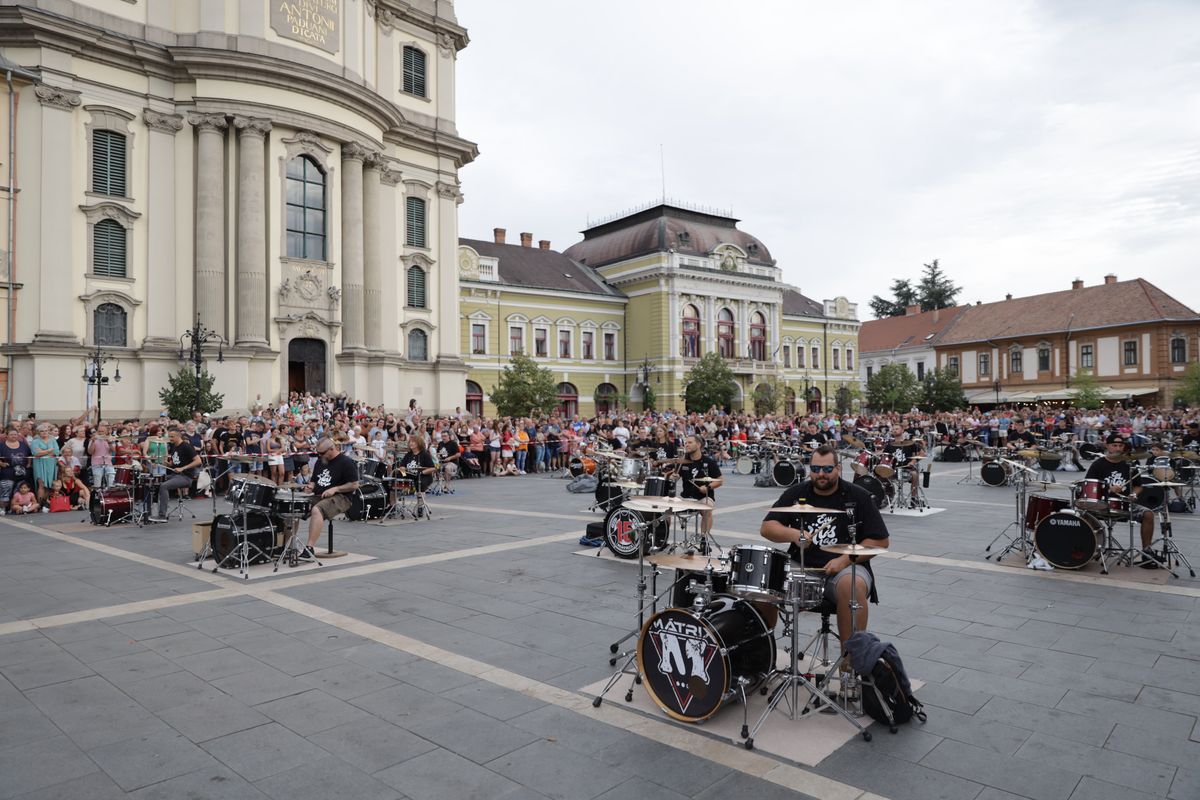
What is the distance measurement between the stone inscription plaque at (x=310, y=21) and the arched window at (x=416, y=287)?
10.2 meters

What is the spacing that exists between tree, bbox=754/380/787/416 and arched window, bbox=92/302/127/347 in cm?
4590

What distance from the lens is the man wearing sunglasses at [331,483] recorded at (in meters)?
11.0

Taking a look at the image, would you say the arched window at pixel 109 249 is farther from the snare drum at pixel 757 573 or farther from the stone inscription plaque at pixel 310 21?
the snare drum at pixel 757 573

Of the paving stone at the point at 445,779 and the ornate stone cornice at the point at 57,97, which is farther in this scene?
the ornate stone cornice at the point at 57,97

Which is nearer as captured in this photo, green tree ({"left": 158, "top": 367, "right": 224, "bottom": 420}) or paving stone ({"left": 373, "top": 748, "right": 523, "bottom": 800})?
paving stone ({"left": 373, "top": 748, "right": 523, "bottom": 800})

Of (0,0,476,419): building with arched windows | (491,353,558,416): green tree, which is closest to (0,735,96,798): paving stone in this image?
(0,0,476,419): building with arched windows

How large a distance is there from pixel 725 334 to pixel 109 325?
150 feet

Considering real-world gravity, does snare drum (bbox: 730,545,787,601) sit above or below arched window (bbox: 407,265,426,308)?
below

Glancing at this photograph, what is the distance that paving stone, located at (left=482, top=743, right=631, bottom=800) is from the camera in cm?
436

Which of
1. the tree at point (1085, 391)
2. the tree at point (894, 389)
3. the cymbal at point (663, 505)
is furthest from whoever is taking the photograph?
the tree at point (894, 389)

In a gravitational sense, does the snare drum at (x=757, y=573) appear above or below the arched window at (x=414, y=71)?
below

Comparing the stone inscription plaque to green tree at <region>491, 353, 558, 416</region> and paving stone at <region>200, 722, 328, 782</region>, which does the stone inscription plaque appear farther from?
paving stone at <region>200, 722, 328, 782</region>

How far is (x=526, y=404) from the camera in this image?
148 ft

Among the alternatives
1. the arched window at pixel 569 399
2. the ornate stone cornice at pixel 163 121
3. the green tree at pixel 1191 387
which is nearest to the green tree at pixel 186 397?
the ornate stone cornice at pixel 163 121
